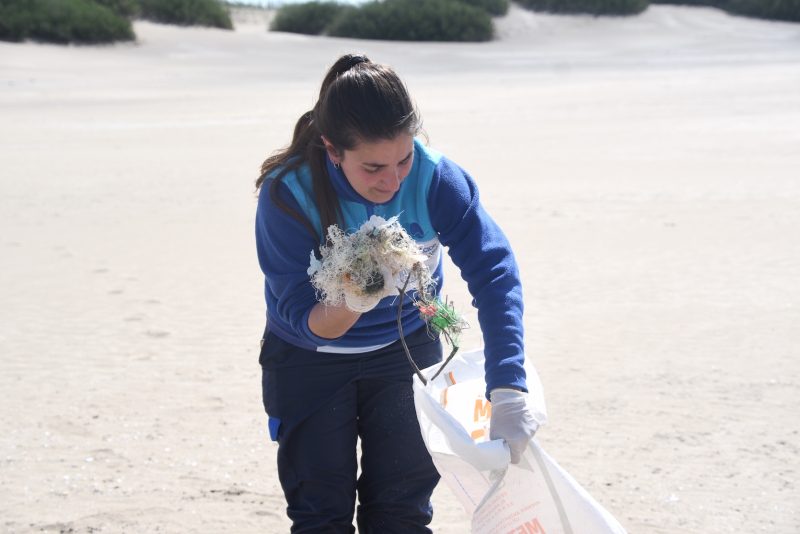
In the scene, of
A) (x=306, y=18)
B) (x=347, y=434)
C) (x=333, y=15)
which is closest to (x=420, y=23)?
(x=333, y=15)

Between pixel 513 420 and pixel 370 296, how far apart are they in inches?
16.6

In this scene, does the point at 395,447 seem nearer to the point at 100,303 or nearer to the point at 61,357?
the point at 61,357

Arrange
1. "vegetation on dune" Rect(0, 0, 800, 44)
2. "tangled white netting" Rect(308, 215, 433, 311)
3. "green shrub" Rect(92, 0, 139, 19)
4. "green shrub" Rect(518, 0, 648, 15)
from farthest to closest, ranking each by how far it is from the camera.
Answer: "green shrub" Rect(518, 0, 648, 15)
"green shrub" Rect(92, 0, 139, 19)
"vegetation on dune" Rect(0, 0, 800, 44)
"tangled white netting" Rect(308, 215, 433, 311)

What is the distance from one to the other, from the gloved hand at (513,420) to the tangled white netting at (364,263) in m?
0.35

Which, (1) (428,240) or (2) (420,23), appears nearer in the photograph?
(1) (428,240)

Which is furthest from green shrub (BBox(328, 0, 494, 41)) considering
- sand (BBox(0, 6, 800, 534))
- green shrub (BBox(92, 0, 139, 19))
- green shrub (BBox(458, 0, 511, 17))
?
sand (BBox(0, 6, 800, 534))

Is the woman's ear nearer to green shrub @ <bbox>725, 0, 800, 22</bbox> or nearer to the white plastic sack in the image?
the white plastic sack

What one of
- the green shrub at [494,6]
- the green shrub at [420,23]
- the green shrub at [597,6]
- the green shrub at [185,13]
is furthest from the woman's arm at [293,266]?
the green shrub at [597,6]

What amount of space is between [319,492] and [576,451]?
167 cm

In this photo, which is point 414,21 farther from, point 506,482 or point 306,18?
point 506,482

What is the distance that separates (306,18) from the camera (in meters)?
→ 37.8

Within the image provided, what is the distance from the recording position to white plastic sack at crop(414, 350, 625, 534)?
2.42 metres

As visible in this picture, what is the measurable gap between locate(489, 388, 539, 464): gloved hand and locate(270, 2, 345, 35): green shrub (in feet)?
119

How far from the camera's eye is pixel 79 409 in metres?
4.73
